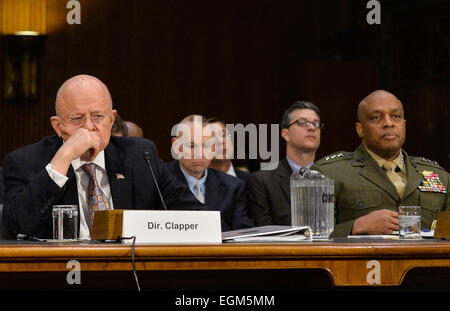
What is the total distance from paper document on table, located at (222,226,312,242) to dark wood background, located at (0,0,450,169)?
397 centimetres

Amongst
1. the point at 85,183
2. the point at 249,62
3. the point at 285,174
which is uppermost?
the point at 249,62

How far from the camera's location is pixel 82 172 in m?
2.45

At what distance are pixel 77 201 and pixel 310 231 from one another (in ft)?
2.58

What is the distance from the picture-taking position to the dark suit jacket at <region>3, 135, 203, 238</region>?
86.7 inches

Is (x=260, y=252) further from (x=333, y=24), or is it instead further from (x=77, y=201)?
(x=333, y=24)

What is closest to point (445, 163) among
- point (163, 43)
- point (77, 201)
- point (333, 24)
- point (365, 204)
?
point (333, 24)

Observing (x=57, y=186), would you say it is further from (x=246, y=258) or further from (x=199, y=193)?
(x=199, y=193)

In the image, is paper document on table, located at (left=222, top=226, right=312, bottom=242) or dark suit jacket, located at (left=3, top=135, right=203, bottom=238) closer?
paper document on table, located at (left=222, top=226, right=312, bottom=242)

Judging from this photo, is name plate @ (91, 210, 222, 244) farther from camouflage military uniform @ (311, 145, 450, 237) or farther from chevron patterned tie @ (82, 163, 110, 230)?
camouflage military uniform @ (311, 145, 450, 237)

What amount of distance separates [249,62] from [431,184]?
353 cm

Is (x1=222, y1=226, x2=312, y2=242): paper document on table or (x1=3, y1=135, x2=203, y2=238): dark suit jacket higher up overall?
(x1=3, y1=135, x2=203, y2=238): dark suit jacket

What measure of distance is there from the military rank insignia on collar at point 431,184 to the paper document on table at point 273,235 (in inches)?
49.3

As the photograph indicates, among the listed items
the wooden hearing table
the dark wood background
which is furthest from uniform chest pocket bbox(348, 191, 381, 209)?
the dark wood background

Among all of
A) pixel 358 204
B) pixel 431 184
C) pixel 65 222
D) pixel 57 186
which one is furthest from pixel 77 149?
pixel 431 184
